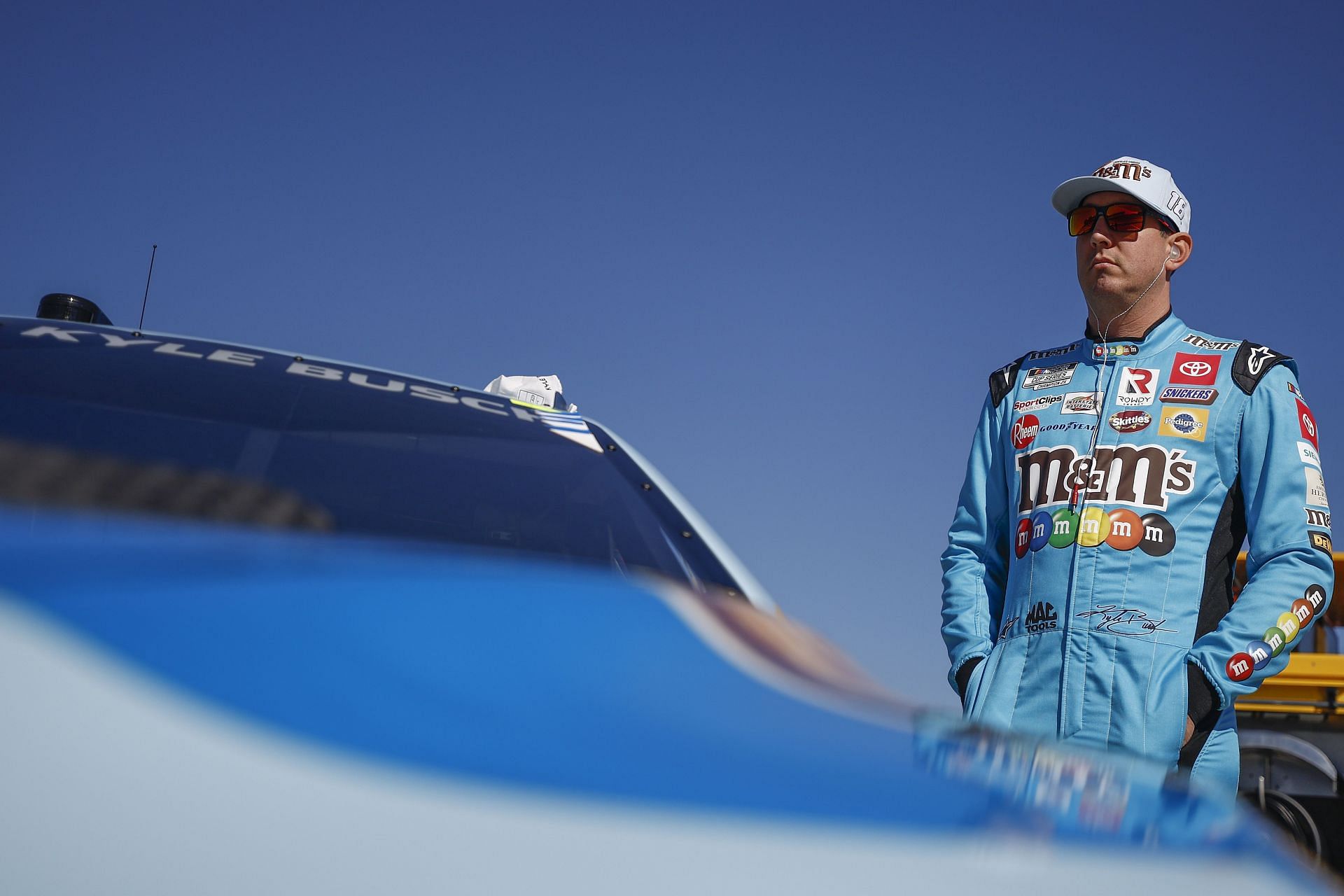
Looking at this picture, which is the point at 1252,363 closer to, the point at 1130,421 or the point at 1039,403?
the point at 1130,421

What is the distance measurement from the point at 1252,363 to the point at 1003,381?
57cm

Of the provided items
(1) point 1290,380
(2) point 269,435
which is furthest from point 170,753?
(1) point 1290,380

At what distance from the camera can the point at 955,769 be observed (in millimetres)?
1146

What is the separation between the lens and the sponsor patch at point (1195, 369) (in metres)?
2.59

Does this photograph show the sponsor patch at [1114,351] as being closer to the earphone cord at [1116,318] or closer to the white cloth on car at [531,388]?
the earphone cord at [1116,318]

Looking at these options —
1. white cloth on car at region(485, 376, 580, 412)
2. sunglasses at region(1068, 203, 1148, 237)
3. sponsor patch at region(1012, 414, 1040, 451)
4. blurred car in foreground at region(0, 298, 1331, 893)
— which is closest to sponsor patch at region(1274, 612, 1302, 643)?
sponsor patch at region(1012, 414, 1040, 451)

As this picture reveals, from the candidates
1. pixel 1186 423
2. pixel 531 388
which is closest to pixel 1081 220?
pixel 1186 423

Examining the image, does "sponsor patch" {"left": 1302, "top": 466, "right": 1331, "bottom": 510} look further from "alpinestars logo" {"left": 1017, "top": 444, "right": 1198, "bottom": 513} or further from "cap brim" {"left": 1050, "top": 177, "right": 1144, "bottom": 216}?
"cap brim" {"left": 1050, "top": 177, "right": 1144, "bottom": 216}

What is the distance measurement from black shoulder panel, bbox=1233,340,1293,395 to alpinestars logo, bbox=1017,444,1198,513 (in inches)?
7.9

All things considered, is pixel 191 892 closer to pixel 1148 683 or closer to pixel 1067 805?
pixel 1067 805

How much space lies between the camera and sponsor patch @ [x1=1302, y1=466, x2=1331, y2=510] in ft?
8.02

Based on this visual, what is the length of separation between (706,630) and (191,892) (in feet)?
2.71

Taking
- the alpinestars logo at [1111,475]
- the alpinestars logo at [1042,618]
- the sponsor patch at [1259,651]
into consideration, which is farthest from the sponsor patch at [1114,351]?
the sponsor patch at [1259,651]

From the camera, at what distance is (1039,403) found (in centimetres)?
278
